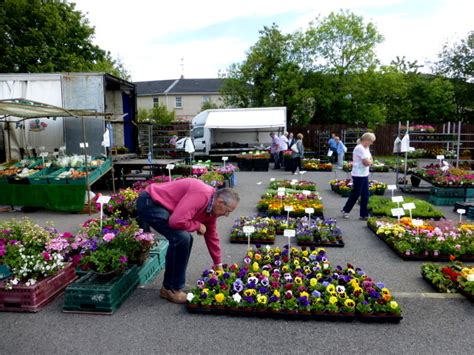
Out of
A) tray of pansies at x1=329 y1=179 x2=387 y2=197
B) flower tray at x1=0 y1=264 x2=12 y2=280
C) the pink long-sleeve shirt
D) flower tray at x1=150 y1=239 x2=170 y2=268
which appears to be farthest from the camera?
tray of pansies at x1=329 y1=179 x2=387 y2=197

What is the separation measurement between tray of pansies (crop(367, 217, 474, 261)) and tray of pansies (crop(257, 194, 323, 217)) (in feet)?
6.92

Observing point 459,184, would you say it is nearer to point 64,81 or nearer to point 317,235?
point 317,235

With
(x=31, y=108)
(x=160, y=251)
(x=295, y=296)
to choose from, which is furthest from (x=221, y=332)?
(x=31, y=108)

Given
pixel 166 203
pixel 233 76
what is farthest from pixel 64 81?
pixel 233 76

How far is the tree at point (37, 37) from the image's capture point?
72.7ft

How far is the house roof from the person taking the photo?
49562 mm

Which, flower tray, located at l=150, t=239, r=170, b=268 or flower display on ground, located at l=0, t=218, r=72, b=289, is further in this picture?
flower tray, located at l=150, t=239, r=170, b=268

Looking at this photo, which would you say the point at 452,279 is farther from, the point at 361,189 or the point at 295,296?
the point at 361,189

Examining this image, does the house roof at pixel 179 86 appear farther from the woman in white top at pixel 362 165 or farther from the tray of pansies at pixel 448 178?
the woman in white top at pixel 362 165

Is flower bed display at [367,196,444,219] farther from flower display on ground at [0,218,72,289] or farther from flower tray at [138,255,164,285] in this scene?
flower display on ground at [0,218,72,289]

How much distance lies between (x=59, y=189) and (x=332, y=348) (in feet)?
27.1

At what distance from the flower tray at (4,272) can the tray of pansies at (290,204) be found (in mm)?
5577

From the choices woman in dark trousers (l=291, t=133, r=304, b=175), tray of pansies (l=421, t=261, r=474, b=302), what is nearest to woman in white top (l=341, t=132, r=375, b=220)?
tray of pansies (l=421, t=261, r=474, b=302)

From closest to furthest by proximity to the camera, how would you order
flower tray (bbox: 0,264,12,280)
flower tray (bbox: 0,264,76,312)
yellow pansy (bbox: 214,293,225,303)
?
yellow pansy (bbox: 214,293,225,303) → flower tray (bbox: 0,264,76,312) → flower tray (bbox: 0,264,12,280)
